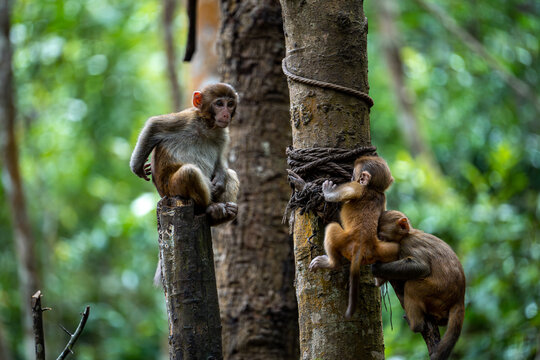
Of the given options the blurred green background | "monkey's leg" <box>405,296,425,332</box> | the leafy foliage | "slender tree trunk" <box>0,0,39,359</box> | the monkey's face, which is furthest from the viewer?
the blurred green background

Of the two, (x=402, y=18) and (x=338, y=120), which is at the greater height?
(x=402, y=18)

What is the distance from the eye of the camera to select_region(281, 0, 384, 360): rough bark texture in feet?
9.73

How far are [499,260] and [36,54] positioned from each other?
9.54 m

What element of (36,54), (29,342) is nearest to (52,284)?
(29,342)

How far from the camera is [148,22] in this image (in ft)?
49.2

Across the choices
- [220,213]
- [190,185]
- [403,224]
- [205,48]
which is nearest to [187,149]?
[190,185]

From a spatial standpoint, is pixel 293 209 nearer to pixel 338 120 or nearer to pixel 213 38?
pixel 338 120

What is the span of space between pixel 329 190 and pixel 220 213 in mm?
1134

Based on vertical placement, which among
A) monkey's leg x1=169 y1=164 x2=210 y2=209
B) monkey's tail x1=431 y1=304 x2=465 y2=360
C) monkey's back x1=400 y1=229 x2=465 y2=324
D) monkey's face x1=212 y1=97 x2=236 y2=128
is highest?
monkey's face x1=212 y1=97 x2=236 y2=128

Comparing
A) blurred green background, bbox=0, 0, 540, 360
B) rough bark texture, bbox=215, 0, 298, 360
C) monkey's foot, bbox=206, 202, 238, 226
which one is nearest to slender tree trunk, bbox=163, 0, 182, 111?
blurred green background, bbox=0, 0, 540, 360

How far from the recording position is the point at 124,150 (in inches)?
587

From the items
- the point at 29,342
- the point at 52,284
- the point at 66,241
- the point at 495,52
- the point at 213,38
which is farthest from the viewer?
the point at 495,52

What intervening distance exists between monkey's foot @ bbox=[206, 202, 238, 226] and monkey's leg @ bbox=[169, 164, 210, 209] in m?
0.06

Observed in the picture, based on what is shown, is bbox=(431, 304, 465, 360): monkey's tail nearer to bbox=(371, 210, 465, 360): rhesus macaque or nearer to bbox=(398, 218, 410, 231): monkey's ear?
bbox=(371, 210, 465, 360): rhesus macaque
